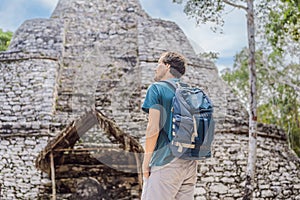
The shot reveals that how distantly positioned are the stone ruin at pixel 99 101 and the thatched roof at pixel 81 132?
0.08 m

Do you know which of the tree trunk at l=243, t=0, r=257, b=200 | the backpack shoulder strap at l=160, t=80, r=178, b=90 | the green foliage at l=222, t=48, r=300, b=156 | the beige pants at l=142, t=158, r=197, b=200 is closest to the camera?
the beige pants at l=142, t=158, r=197, b=200

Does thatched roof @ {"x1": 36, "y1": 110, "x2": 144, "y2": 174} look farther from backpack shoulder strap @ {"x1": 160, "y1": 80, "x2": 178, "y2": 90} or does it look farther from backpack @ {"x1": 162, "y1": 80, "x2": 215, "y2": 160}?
backpack @ {"x1": 162, "y1": 80, "x2": 215, "y2": 160}

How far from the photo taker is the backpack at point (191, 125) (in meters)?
1.94

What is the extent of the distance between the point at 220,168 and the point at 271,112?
10168 mm

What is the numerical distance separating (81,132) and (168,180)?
303cm

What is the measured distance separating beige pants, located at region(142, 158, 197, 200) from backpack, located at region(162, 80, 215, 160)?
0.21 ft

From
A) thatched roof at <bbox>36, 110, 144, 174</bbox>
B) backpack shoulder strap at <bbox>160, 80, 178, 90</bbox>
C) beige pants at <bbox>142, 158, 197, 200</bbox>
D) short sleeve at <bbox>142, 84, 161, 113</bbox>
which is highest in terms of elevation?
backpack shoulder strap at <bbox>160, 80, 178, 90</bbox>

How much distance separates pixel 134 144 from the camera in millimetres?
4660

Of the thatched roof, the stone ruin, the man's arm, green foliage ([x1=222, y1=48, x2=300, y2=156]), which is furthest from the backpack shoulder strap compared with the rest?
green foliage ([x1=222, y1=48, x2=300, y2=156])

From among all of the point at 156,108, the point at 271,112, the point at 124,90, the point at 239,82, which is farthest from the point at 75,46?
the point at 271,112

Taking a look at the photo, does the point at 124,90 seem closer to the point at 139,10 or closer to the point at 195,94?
the point at 139,10

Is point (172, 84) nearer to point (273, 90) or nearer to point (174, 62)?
point (174, 62)

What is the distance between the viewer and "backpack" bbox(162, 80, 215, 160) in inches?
76.2

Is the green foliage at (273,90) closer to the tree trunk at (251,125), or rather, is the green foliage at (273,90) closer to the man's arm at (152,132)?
the tree trunk at (251,125)
